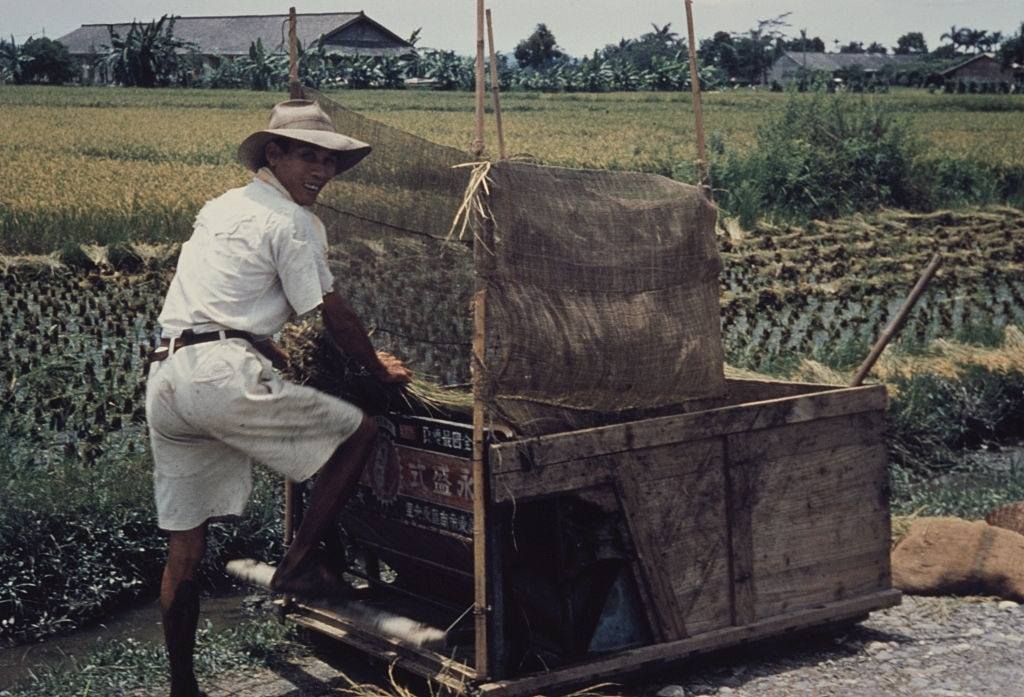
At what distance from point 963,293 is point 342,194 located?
9498 mm

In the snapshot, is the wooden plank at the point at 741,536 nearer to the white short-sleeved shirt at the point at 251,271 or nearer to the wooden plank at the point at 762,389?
the wooden plank at the point at 762,389

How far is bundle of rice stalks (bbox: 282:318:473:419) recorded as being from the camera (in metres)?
4.97

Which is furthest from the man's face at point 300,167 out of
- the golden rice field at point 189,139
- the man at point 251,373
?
the golden rice field at point 189,139

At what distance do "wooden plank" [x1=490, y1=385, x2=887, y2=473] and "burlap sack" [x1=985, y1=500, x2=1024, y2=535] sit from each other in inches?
56.6

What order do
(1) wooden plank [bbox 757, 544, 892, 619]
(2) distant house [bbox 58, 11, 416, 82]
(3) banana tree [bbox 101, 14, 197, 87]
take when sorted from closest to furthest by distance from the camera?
(1) wooden plank [bbox 757, 544, 892, 619] < (3) banana tree [bbox 101, 14, 197, 87] < (2) distant house [bbox 58, 11, 416, 82]

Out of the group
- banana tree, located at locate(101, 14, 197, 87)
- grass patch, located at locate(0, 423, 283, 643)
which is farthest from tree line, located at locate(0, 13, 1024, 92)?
grass patch, located at locate(0, 423, 283, 643)

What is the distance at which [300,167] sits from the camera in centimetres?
459

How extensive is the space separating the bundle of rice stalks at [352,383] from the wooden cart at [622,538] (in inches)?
4.1

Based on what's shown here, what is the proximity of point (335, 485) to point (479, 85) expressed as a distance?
1.39 metres

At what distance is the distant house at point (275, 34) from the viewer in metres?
30.1

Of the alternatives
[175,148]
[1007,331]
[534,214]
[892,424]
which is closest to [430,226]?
[534,214]

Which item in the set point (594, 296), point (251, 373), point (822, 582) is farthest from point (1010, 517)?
point (251, 373)

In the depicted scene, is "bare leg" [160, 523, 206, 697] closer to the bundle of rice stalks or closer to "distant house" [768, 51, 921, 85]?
the bundle of rice stalks

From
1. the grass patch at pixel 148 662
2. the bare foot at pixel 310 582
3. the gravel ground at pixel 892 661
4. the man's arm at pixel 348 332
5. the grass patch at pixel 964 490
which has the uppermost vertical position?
the man's arm at pixel 348 332
